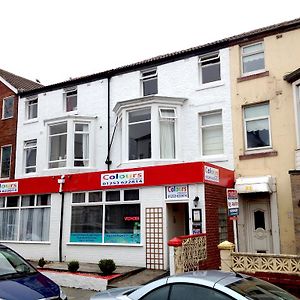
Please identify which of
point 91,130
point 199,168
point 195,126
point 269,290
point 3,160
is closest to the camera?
point 269,290

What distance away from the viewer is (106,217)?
566 inches

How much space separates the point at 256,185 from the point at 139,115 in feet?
18.5

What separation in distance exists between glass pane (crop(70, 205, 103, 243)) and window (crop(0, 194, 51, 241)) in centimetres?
148

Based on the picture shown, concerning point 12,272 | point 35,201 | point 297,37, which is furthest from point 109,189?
point 297,37

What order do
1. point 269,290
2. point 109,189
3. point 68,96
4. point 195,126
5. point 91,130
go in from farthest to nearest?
point 68,96
point 91,130
point 195,126
point 109,189
point 269,290

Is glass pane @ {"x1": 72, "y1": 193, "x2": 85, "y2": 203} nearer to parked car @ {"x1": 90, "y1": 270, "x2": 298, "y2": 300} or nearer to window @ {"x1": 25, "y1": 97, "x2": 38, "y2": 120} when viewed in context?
window @ {"x1": 25, "y1": 97, "x2": 38, "y2": 120}

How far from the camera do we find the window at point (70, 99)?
19531 millimetres

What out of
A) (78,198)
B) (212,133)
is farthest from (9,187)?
(212,133)

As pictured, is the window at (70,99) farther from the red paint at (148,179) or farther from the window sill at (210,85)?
the window sill at (210,85)

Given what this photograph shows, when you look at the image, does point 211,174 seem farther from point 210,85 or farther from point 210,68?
point 210,68

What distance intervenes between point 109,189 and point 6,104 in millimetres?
10813

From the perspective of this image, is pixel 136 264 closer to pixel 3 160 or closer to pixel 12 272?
pixel 12 272

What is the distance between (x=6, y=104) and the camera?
21969mm

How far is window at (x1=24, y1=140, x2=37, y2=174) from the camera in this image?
19.9 meters
